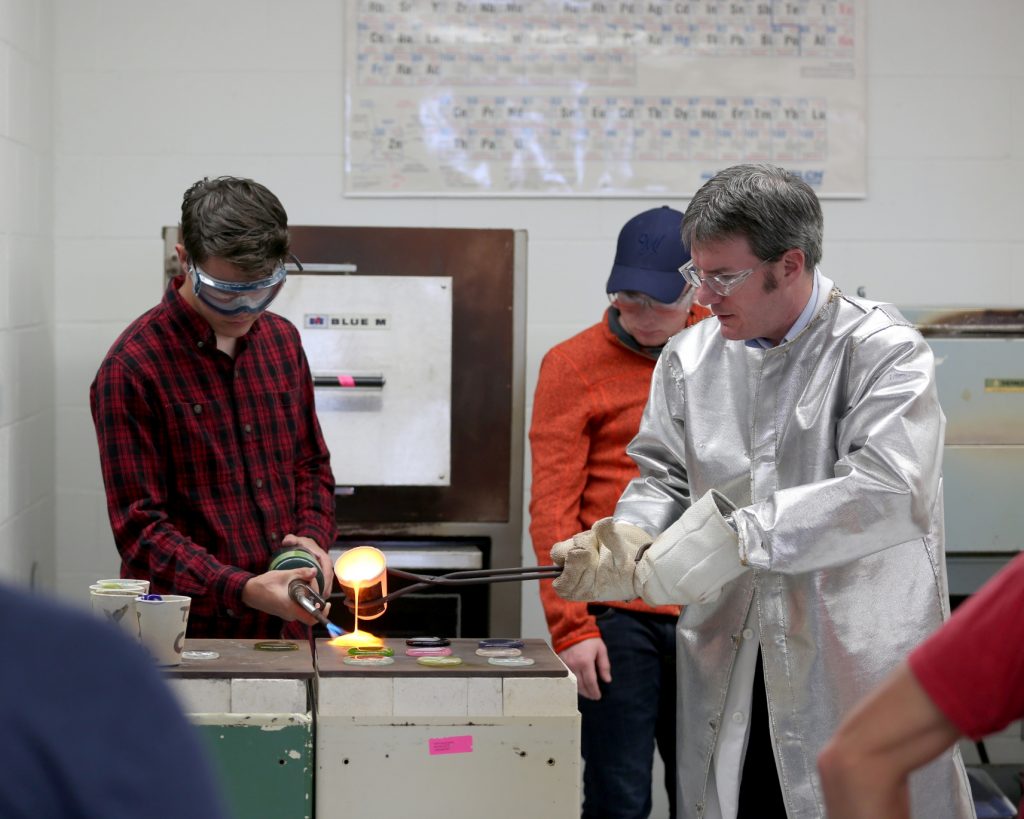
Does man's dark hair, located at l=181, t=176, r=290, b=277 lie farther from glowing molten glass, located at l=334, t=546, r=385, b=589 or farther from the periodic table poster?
the periodic table poster

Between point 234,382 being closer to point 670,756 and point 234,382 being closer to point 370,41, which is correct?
point 670,756

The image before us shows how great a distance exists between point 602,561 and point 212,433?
714mm

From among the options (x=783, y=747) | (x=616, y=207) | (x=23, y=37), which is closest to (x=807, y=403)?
(x=783, y=747)

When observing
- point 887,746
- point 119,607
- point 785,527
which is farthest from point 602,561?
point 887,746

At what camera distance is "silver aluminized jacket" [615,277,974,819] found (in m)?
1.61

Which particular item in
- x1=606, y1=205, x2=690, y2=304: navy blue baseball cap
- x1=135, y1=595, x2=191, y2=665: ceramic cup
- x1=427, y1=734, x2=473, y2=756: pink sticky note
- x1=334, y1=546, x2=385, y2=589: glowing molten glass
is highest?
x1=606, y1=205, x2=690, y2=304: navy blue baseball cap

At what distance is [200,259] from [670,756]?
1.25 m

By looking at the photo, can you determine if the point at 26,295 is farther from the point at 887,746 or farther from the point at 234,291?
the point at 887,746

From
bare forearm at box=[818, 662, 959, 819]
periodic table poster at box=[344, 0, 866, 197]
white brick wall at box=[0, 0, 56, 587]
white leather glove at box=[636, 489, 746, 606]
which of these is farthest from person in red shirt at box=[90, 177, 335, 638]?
periodic table poster at box=[344, 0, 866, 197]

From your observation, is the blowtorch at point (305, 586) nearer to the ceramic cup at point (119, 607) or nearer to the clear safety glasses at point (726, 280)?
the ceramic cup at point (119, 607)

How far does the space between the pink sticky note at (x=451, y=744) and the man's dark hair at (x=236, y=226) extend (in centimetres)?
82

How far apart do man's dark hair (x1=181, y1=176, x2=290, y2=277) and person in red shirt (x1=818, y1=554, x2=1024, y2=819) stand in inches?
53.1

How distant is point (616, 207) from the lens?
334 centimetres

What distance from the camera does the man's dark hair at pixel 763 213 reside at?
172 centimetres
